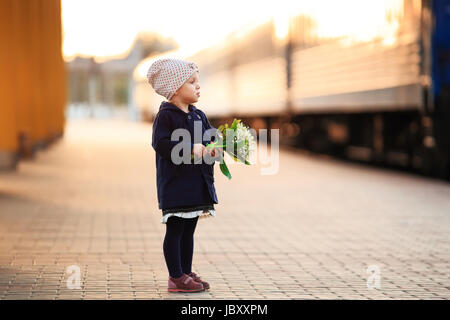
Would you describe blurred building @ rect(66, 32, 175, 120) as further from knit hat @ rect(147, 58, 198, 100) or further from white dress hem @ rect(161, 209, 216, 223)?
white dress hem @ rect(161, 209, 216, 223)

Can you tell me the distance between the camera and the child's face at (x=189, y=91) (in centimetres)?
565

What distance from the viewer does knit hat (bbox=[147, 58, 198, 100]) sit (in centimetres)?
563

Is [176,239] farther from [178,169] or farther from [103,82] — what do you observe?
[103,82]

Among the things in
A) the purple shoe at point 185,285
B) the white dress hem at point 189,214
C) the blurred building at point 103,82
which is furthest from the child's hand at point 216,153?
the blurred building at point 103,82

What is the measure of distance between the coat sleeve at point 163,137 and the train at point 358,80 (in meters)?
8.60

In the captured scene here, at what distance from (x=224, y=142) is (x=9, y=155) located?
1107 cm

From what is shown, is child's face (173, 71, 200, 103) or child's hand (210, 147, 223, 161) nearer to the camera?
child's hand (210, 147, 223, 161)

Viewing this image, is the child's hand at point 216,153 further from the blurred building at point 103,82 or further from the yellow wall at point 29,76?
the blurred building at point 103,82

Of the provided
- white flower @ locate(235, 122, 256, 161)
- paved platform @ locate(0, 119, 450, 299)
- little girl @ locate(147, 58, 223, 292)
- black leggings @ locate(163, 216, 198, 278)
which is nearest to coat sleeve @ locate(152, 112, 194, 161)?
little girl @ locate(147, 58, 223, 292)

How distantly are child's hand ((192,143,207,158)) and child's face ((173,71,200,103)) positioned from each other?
0.31m

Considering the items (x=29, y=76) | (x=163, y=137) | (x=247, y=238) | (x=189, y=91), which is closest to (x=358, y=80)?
(x=29, y=76)
